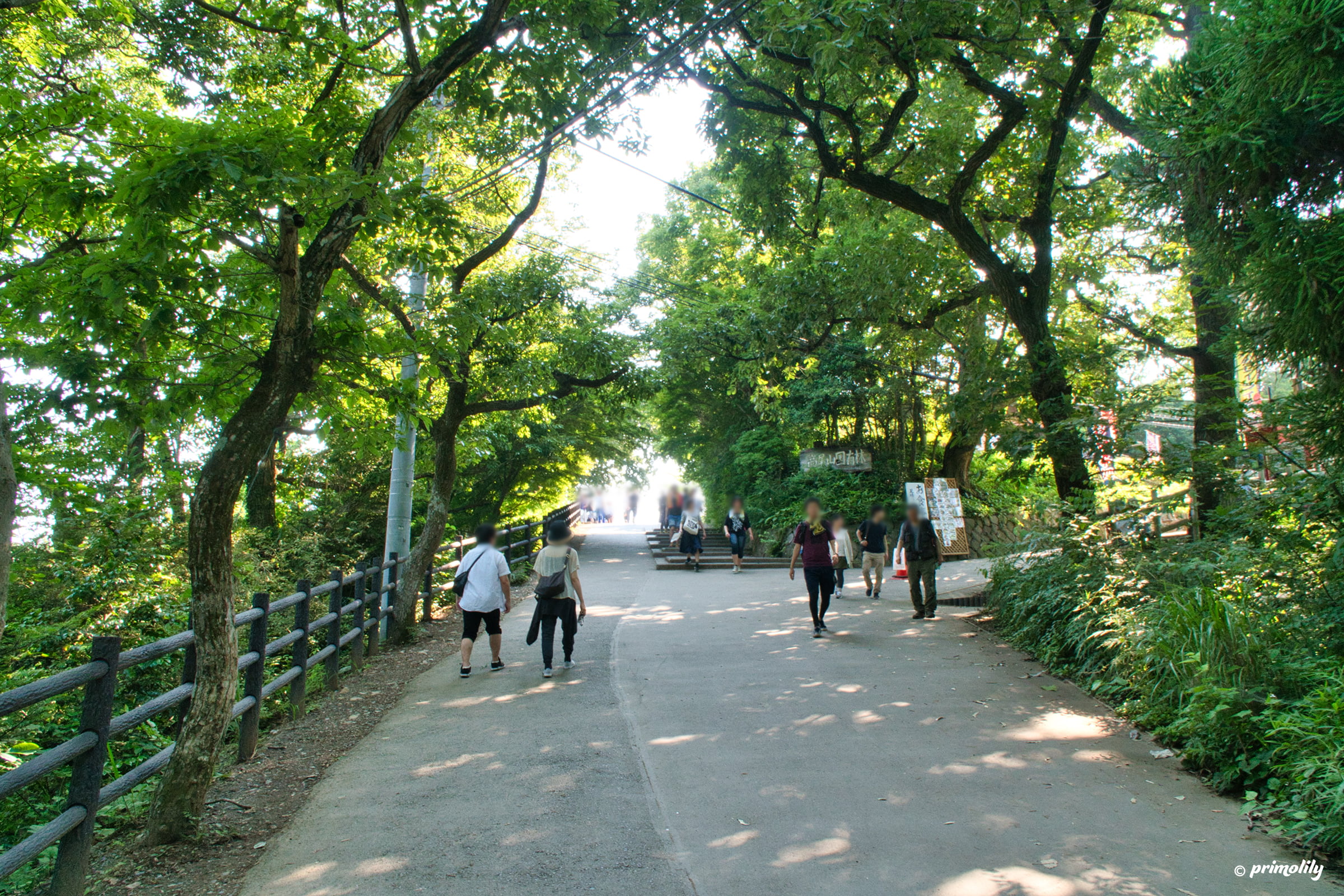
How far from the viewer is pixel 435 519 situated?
38.7ft

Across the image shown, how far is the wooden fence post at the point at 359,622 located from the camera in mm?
9297

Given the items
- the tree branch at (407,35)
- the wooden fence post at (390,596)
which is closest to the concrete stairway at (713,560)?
the wooden fence post at (390,596)

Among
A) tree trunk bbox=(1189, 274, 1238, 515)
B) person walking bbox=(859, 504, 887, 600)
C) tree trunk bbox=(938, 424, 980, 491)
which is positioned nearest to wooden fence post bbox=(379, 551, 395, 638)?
person walking bbox=(859, 504, 887, 600)

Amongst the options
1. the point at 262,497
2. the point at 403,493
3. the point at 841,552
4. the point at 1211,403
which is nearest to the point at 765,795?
the point at 1211,403


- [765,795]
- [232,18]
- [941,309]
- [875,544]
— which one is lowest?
[765,795]

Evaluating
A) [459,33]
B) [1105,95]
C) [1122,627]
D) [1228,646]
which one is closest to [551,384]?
[459,33]

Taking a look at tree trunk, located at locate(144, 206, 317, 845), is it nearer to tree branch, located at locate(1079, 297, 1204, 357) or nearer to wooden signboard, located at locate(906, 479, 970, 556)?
tree branch, located at locate(1079, 297, 1204, 357)

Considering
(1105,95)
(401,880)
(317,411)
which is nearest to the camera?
(401,880)

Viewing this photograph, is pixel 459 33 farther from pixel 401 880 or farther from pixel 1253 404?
pixel 1253 404

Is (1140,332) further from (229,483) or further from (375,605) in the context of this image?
(229,483)

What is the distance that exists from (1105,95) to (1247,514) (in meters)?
9.55

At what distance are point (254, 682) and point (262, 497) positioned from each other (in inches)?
449

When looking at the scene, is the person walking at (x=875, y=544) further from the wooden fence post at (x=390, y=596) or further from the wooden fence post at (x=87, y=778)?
the wooden fence post at (x=87, y=778)

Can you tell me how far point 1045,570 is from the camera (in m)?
9.52
